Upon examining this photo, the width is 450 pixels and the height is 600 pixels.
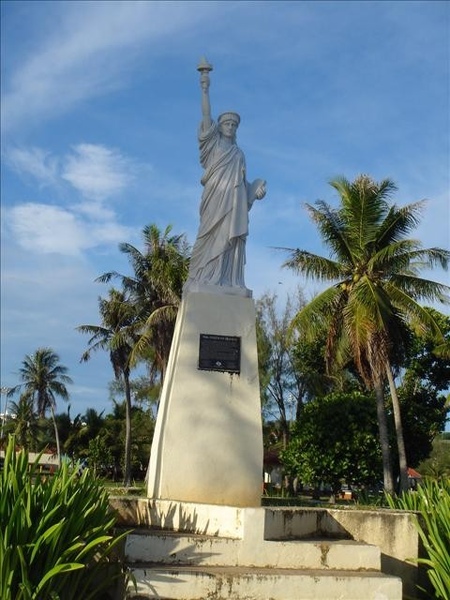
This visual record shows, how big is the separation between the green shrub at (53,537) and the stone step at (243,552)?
0.33 m

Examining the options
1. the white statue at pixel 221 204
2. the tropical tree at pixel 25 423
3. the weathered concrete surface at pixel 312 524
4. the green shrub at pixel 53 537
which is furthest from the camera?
the tropical tree at pixel 25 423

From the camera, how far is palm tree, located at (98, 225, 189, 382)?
85.9 feet

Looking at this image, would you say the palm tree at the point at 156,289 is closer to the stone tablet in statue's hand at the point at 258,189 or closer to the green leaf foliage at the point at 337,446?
the green leaf foliage at the point at 337,446

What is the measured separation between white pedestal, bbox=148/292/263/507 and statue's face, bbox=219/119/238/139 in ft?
7.65

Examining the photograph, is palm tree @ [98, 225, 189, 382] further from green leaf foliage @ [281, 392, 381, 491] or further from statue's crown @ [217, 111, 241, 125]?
statue's crown @ [217, 111, 241, 125]

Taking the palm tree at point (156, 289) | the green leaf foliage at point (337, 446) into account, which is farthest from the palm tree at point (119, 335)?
the green leaf foliage at point (337, 446)

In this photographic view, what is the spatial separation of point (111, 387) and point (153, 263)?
24.8m

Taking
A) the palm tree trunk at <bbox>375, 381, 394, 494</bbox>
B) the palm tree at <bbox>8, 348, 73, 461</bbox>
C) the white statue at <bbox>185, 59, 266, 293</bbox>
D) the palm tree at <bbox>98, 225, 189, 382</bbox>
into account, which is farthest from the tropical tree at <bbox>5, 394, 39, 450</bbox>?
the white statue at <bbox>185, 59, 266, 293</bbox>

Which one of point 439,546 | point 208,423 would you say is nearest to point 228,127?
point 208,423

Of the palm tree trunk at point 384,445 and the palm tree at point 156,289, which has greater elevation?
the palm tree at point 156,289

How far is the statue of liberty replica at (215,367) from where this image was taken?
777cm

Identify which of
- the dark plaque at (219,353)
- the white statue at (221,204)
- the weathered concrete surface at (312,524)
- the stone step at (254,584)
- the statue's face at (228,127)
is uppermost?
the statue's face at (228,127)

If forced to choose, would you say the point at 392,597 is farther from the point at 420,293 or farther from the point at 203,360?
the point at 420,293

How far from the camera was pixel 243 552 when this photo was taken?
613 cm
